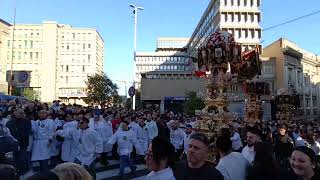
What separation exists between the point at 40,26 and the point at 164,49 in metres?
48.3

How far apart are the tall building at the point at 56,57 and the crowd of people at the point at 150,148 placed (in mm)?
114084

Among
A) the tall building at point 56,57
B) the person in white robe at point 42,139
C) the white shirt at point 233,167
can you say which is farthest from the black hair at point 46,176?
the tall building at point 56,57

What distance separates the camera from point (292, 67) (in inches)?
3501

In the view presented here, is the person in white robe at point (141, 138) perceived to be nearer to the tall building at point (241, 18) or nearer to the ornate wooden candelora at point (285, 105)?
the ornate wooden candelora at point (285, 105)

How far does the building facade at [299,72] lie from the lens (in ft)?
279

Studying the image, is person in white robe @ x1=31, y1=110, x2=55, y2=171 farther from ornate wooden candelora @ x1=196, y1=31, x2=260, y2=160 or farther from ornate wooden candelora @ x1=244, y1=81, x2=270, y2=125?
ornate wooden candelora @ x1=244, y1=81, x2=270, y2=125

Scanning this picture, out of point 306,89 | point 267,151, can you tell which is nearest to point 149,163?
point 267,151

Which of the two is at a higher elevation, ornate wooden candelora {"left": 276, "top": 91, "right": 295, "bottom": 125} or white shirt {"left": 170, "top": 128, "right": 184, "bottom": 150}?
ornate wooden candelora {"left": 276, "top": 91, "right": 295, "bottom": 125}

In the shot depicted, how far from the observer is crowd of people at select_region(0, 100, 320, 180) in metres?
4.20

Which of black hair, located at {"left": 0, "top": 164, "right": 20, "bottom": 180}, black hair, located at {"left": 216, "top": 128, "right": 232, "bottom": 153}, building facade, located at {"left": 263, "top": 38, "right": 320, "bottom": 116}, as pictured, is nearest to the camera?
black hair, located at {"left": 0, "top": 164, "right": 20, "bottom": 180}

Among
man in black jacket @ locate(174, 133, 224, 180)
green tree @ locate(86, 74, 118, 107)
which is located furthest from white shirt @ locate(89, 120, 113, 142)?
green tree @ locate(86, 74, 118, 107)

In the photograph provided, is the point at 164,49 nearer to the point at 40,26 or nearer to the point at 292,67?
the point at 40,26

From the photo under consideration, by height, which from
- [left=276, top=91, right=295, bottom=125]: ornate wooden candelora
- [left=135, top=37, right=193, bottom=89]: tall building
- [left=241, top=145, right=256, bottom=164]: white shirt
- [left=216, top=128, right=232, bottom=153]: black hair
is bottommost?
[left=241, top=145, right=256, bottom=164]: white shirt

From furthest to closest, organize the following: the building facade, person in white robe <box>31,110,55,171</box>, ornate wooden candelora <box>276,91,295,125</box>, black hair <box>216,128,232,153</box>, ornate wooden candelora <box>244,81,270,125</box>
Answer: the building facade
ornate wooden candelora <box>276,91,295,125</box>
ornate wooden candelora <box>244,81,270,125</box>
person in white robe <box>31,110,55,171</box>
black hair <box>216,128,232,153</box>
